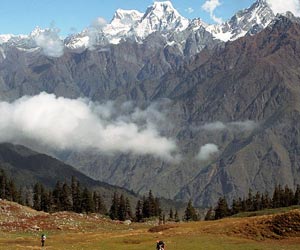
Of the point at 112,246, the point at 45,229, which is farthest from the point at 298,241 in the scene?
the point at 45,229

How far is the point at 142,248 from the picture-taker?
8219 centimetres

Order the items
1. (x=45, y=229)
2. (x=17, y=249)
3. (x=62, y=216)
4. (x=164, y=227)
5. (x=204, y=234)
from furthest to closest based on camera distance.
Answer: (x=62, y=216), (x=45, y=229), (x=164, y=227), (x=204, y=234), (x=17, y=249)

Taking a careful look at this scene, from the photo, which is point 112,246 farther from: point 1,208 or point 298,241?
point 1,208

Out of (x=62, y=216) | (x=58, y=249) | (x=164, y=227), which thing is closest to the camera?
(x=58, y=249)

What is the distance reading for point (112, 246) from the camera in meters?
85.7

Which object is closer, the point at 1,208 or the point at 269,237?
the point at 269,237

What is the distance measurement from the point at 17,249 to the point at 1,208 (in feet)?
265

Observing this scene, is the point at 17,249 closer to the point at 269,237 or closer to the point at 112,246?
the point at 112,246

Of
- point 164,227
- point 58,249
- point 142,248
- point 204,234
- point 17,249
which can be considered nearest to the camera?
point 17,249

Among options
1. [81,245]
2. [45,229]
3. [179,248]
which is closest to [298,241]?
[179,248]

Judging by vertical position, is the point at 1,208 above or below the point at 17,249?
above

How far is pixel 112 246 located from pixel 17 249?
61.8 feet

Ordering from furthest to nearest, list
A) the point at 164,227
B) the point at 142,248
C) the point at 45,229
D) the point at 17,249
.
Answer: the point at 45,229
the point at 164,227
the point at 142,248
the point at 17,249

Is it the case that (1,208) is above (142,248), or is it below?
above
